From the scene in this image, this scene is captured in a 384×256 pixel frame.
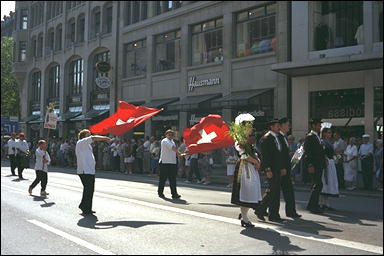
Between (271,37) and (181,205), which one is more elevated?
(271,37)

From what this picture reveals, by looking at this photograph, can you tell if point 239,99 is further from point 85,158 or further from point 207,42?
point 85,158

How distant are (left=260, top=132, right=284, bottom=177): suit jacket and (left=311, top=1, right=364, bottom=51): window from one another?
12.3 m

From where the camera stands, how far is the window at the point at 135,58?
33213mm

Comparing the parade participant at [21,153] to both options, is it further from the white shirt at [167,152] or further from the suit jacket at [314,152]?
the suit jacket at [314,152]

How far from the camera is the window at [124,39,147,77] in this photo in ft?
109

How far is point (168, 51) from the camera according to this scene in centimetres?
3089

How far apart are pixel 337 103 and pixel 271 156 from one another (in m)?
12.8

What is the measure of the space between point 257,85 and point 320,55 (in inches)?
173

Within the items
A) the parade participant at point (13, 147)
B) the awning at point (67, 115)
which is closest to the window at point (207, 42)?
the parade participant at point (13, 147)

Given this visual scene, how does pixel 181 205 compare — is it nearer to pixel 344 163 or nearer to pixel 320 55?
pixel 344 163

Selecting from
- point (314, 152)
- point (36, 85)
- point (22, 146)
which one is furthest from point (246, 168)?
point (36, 85)

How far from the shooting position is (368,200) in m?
12.2

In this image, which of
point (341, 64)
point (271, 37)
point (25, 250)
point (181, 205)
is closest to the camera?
point (25, 250)

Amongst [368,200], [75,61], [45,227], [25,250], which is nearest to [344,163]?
[368,200]
